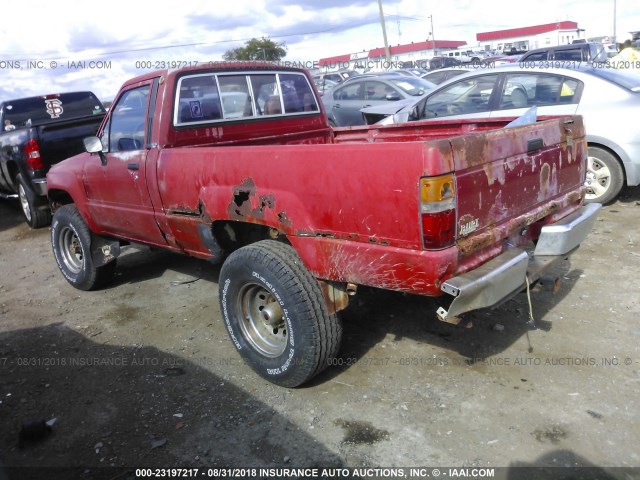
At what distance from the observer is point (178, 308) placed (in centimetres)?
478

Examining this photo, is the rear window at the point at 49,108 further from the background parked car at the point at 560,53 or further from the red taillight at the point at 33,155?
the background parked car at the point at 560,53

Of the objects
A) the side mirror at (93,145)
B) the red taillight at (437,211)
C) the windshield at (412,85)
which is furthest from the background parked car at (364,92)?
the red taillight at (437,211)

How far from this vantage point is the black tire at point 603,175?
6238 mm

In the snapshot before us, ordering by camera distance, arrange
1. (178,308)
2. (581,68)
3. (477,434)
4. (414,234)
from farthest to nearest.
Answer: (581,68) < (178,308) < (477,434) < (414,234)

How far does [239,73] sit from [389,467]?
10.5 feet

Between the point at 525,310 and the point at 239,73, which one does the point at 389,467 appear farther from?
the point at 239,73

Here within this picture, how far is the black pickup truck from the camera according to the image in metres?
7.50

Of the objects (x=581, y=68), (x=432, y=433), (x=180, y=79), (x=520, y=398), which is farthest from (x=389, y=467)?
(x=581, y=68)

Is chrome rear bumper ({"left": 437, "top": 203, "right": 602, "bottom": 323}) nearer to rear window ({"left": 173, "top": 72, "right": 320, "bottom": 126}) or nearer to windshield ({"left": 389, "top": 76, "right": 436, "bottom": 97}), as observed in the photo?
rear window ({"left": 173, "top": 72, "right": 320, "bottom": 126})

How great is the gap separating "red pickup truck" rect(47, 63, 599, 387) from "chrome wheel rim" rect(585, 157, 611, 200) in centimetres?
298

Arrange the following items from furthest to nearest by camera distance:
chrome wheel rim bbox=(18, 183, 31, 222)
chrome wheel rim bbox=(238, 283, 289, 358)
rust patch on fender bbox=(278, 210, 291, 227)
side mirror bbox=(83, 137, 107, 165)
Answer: chrome wheel rim bbox=(18, 183, 31, 222), side mirror bbox=(83, 137, 107, 165), chrome wheel rim bbox=(238, 283, 289, 358), rust patch on fender bbox=(278, 210, 291, 227)

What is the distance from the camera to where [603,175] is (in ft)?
20.8

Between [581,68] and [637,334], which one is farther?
[581,68]

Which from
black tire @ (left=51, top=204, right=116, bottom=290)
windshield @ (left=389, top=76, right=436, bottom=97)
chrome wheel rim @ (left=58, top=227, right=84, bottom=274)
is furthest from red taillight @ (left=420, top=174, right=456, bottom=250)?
windshield @ (left=389, top=76, right=436, bottom=97)
